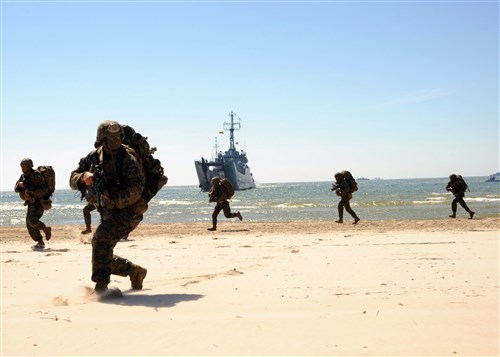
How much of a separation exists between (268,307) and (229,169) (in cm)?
8002

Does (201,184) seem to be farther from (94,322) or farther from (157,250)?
(94,322)

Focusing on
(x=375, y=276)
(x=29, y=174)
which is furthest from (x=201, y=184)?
(x=375, y=276)

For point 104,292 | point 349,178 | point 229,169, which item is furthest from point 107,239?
point 229,169

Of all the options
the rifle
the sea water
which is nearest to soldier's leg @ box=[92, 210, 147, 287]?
the rifle

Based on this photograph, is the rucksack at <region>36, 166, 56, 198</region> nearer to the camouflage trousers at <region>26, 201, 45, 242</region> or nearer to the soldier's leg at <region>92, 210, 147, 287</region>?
the camouflage trousers at <region>26, 201, 45, 242</region>

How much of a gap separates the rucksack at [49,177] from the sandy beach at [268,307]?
10.6 feet

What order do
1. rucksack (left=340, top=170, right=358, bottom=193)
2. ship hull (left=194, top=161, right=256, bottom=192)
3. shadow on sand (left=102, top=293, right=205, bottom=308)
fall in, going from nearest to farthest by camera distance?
shadow on sand (left=102, top=293, right=205, bottom=308)
rucksack (left=340, top=170, right=358, bottom=193)
ship hull (left=194, top=161, right=256, bottom=192)

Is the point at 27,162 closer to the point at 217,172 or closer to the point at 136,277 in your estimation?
the point at 136,277

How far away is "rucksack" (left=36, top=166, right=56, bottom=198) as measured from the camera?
1150cm

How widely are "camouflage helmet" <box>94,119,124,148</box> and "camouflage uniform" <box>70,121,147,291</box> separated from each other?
5.7 inches

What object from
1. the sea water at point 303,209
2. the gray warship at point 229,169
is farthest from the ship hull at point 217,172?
the sea water at point 303,209

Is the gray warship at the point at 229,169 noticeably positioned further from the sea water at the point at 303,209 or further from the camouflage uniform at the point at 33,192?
the camouflage uniform at the point at 33,192

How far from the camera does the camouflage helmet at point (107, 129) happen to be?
18.0 feet

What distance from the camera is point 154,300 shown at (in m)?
5.26
